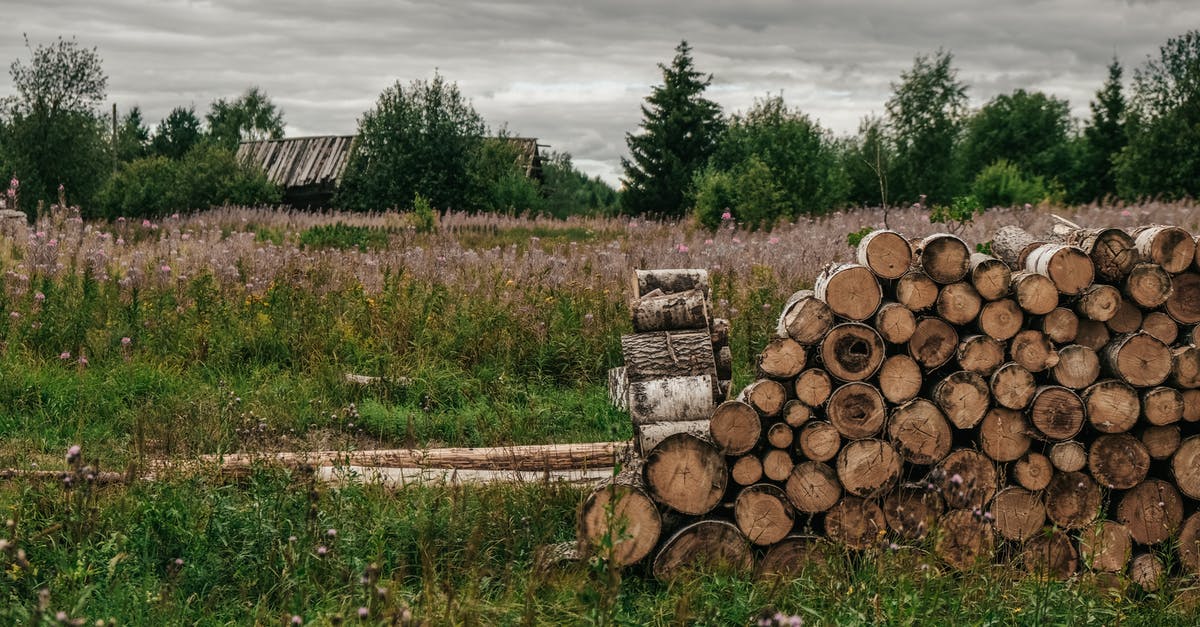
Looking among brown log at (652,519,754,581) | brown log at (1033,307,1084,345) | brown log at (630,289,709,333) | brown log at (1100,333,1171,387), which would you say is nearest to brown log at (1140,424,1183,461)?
brown log at (1100,333,1171,387)

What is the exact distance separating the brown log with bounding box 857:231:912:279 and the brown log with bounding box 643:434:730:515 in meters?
1.05

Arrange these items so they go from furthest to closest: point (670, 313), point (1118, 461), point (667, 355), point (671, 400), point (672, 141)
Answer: point (672, 141), point (670, 313), point (667, 355), point (671, 400), point (1118, 461)

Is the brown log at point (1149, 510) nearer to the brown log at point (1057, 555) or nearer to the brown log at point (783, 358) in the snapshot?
the brown log at point (1057, 555)

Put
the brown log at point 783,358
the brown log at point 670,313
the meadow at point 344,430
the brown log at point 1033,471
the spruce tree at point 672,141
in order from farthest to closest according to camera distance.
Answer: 1. the spruce tree at point 672,141
2. the brown log at point 670,313
3. the brown log at point 1033,471
4. the brown log at point 783,358
5. the meadow at point 344,430

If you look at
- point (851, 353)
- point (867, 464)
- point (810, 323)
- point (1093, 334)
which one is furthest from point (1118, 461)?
point (810, 323)

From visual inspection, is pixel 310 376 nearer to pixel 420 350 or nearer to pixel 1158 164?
pixel 420 350

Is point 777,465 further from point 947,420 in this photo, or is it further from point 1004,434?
point 1004,434

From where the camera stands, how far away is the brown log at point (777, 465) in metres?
3.96

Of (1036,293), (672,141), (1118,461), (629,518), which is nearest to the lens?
(629,518)

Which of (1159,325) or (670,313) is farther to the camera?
(670,313)

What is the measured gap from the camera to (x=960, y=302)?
3.97 metres

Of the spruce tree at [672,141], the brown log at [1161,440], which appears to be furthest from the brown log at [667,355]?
the spruce tree at [672,141]

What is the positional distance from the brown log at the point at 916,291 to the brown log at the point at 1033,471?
81 centimetres

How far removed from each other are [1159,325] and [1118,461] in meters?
0.63
